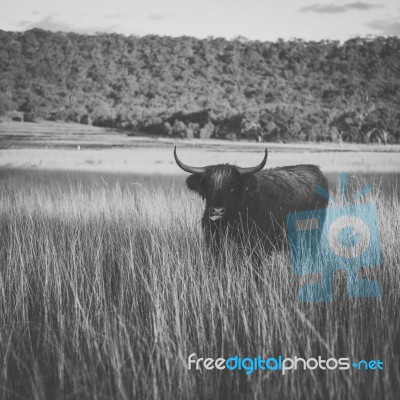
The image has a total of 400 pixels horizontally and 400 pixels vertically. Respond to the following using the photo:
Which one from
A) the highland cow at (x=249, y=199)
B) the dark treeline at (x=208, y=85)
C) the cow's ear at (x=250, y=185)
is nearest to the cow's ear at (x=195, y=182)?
the highland cow at (x=249, y=199)

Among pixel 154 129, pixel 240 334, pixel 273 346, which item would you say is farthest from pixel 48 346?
pixel 154 129

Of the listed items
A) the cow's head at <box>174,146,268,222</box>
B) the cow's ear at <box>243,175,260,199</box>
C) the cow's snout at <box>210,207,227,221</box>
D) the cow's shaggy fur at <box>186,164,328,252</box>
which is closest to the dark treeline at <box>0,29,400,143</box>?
the cow's shaggy fur at <box>186,164,328,252</box>

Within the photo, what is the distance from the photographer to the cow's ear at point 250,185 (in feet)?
12.6

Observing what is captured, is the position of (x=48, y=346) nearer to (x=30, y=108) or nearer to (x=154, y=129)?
(x=30, y=108)

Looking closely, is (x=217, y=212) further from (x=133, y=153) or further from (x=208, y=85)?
(x=208, y=85)

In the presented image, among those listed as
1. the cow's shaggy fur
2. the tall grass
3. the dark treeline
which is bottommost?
the tall grass

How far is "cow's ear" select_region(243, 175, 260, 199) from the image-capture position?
3828 millimetres

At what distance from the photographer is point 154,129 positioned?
20.8 meters

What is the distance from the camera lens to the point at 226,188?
3.67 metres

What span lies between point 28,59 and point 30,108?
324cm

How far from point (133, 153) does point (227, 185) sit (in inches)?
536

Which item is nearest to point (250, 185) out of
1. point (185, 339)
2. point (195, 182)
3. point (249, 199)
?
point (249, 199)

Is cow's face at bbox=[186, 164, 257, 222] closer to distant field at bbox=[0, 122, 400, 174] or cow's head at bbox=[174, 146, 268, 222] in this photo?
cow's head at bbox=[174, 146, 268, 222]

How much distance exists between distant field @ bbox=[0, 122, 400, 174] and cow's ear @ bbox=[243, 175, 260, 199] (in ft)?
19.6
